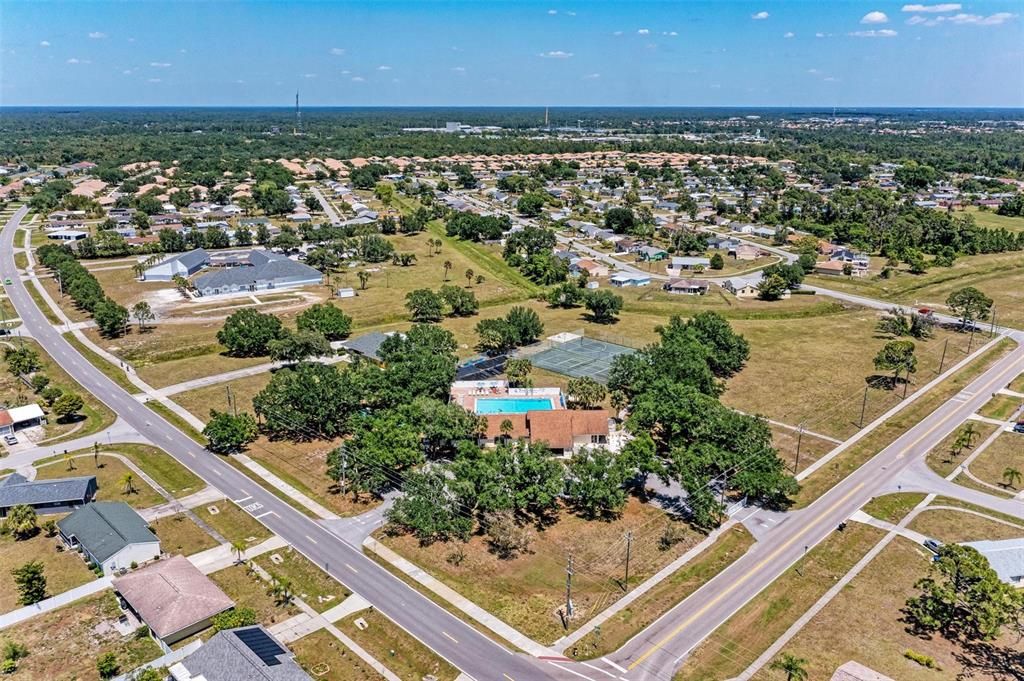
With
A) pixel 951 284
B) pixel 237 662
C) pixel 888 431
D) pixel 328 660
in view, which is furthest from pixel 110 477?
pixel 951 284

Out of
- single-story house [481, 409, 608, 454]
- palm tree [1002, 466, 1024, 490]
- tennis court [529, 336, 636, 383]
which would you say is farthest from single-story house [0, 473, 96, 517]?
palm tree [1002, 466, 1024, 490]

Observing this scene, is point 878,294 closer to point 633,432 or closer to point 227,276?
point 633,432

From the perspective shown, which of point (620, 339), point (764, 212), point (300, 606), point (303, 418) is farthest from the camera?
point (764, 212)

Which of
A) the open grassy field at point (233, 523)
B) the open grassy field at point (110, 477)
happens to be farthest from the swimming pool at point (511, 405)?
the open grassy field at point (110, 477)

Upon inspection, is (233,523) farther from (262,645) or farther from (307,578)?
(262,645)

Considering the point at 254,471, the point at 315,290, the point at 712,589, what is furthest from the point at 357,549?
the point at 315,290

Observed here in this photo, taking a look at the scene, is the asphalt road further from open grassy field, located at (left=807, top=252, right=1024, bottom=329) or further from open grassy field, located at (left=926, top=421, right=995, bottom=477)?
open grassy field, located at (left=807, top=252, right=1024, bottom=329)
